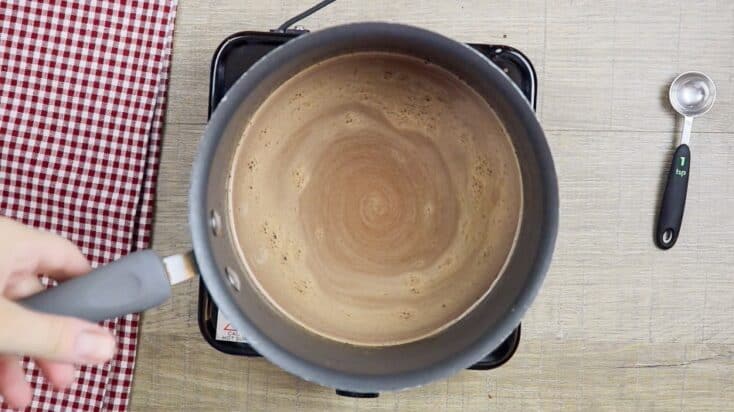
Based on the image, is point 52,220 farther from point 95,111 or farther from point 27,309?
point 27,309

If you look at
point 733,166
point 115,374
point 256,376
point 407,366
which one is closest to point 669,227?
point 733,166

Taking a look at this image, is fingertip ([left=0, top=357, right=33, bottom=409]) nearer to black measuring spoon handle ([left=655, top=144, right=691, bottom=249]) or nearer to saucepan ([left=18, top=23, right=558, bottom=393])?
saucepan ([left=18, top=23, right=558, bottom=393])

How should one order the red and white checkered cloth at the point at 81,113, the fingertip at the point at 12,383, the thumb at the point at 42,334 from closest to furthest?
the thumb at the point at 42,334
the fingertip at the point at 12,383
the red and white checkered cloth at the point at 81,113

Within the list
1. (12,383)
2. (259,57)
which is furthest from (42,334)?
(259,57)

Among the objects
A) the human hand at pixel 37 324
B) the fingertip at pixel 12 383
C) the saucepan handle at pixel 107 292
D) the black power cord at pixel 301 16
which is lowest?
the fingertip at pixel 12 383

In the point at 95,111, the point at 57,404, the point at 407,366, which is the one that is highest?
the point at 95,111

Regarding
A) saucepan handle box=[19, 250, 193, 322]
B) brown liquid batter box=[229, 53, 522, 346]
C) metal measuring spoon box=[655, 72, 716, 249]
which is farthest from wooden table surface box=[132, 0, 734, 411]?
saucepan handle box=[19, 250, 193, 322]

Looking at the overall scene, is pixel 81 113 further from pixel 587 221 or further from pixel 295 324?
pixel 587 221

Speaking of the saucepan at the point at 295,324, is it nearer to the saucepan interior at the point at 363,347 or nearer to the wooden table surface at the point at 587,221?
the saucepan interior at the point at 363,347

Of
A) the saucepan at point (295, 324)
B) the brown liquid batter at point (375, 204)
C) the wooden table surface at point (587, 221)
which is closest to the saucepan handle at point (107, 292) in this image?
the saucepan at point (295, 324)
